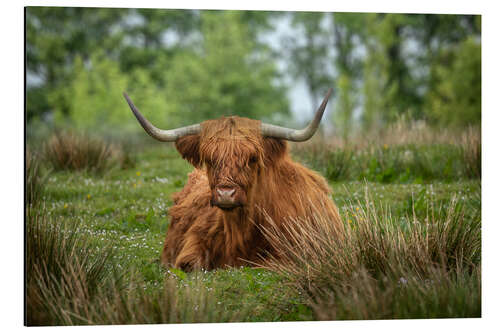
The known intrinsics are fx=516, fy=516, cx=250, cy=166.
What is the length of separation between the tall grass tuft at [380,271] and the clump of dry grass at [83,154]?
2739mm

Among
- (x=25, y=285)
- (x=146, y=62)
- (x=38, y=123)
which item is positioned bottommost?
(x=25, y=285)

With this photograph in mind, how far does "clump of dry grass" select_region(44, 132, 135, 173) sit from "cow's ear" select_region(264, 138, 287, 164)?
2415 mm

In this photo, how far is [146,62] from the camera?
20.2 feet

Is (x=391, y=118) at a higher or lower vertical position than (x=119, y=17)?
lower

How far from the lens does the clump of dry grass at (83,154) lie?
561 cm

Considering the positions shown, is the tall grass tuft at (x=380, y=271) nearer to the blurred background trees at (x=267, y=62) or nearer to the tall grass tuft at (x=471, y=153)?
the tall grass tuft at (x=471, y=153)

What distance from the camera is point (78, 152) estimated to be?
6.05 metres

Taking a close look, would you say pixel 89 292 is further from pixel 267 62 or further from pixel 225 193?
pixel 267 62

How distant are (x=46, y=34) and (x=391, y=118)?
3781 millimetres

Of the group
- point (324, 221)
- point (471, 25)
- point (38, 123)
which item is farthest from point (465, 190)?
point (38, 123)

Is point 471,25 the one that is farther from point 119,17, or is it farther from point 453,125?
point 119,17

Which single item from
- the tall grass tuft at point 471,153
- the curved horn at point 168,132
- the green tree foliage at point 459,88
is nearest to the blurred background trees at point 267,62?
the green tree foliage at point 459,88

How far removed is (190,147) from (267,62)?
2056 mm

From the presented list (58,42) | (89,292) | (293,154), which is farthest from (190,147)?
(293,154)
